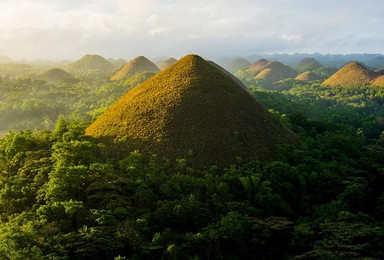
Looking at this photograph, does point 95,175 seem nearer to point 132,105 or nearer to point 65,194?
point 65,194

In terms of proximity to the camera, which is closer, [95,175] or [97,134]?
[95,175]

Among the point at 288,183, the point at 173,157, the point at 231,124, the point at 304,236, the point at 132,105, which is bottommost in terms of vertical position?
the point at 304,236

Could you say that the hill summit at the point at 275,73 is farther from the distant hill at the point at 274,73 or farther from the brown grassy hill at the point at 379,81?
the brown grassy hill at the point at 379,81

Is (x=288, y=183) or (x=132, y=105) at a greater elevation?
(x=132, y=105)

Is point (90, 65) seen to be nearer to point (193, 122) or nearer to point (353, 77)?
point (353, 77)

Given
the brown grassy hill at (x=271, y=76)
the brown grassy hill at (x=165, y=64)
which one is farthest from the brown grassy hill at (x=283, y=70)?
the brown grassy hill at (x=165, y=64)

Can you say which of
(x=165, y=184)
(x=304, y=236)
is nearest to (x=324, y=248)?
(x=304, y=236)

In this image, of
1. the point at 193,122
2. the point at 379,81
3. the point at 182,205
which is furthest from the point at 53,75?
the point at 182,205
